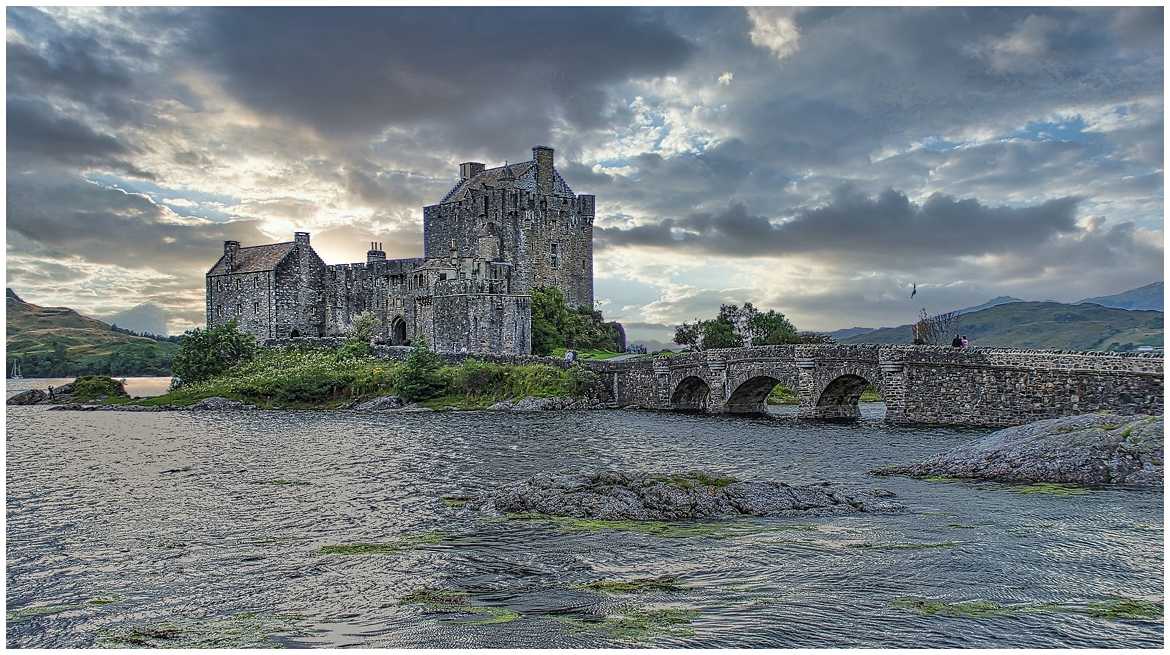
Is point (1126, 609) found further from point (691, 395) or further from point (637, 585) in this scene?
point (691, 395)

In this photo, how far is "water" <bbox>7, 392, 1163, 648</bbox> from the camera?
12258 mm

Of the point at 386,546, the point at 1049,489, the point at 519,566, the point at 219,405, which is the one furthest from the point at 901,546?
the point at 219,405

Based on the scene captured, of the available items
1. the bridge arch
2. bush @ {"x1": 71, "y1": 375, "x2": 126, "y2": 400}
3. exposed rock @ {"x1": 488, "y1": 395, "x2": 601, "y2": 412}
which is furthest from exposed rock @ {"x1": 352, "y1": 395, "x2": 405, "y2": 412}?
the bridge arch

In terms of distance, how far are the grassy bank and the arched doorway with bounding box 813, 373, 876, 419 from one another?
2048 cm

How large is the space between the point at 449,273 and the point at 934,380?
48.7 m

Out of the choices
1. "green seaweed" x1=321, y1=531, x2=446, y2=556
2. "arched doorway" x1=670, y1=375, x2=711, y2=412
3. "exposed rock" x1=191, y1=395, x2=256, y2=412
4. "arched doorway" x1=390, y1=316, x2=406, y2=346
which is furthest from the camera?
"arched doorway" x1=390, y1=316, x2=406, y2=346

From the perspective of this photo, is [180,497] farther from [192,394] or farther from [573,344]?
[573,344]

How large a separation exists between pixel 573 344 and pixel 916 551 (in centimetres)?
7135

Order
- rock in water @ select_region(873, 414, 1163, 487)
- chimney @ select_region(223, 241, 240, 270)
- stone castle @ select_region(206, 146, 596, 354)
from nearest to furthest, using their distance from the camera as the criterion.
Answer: rock in water @ select_region(873, 414, 1163, 487), stone castle @ select_region(206, 146, 596, 354), chimney @ select_region(223, 241, 240, 270)

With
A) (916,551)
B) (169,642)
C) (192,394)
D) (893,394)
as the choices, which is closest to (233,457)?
(169,642)

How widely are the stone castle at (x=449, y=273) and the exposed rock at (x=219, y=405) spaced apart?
56.4 ft

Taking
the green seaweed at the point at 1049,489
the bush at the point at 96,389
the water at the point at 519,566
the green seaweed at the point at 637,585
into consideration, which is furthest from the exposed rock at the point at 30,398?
the green seaweed at the point at 1049,489

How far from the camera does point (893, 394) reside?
4519 centimetres

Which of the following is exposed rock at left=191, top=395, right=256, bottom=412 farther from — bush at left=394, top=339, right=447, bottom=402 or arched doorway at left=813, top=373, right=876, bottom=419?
arched doorway at left=813, top=373, right=876, bottom=419
